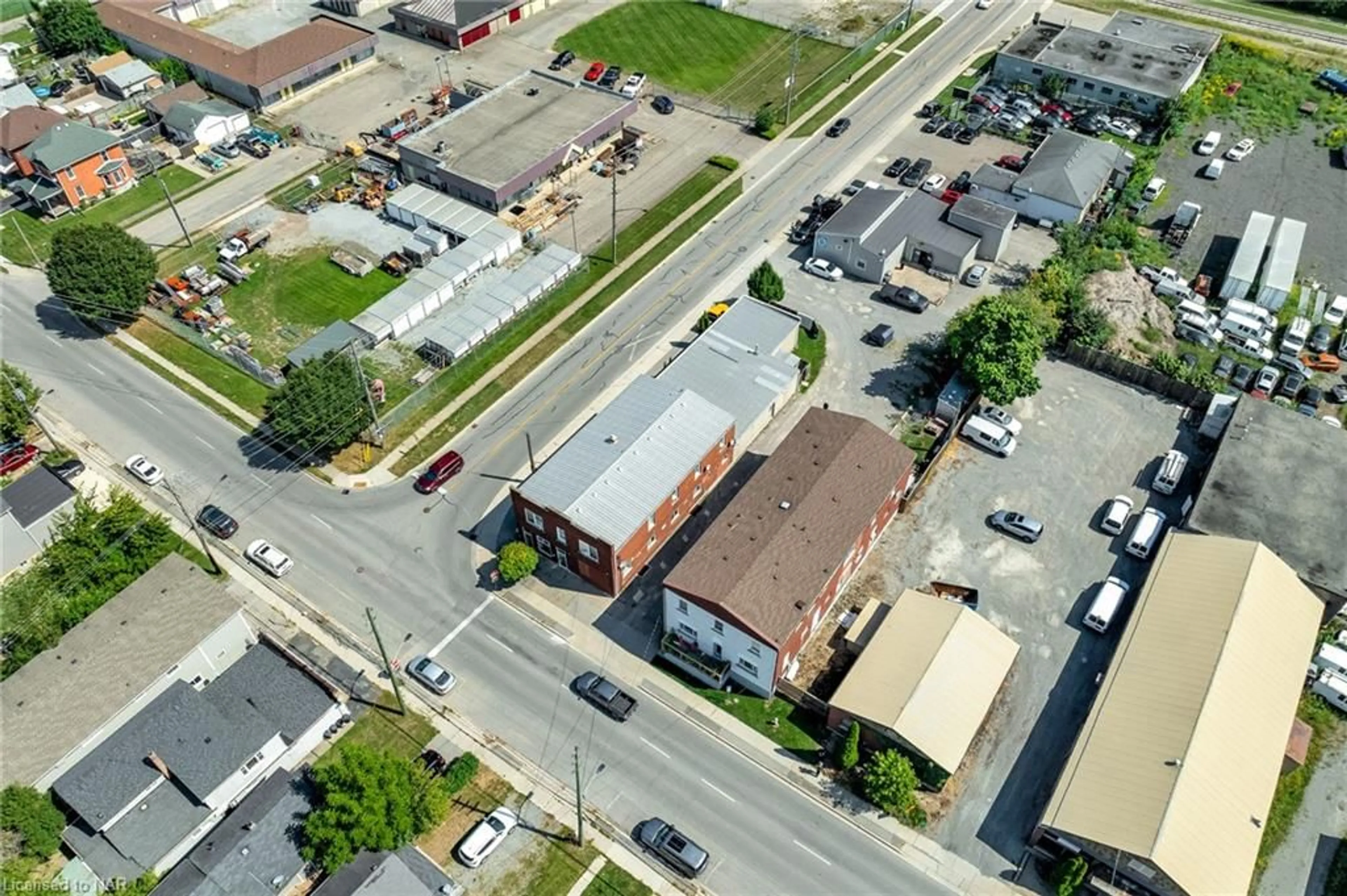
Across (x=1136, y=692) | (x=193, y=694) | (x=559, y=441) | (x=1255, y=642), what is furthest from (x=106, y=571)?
(x=1255, y=642)

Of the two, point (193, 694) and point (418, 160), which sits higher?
point (418, 160)

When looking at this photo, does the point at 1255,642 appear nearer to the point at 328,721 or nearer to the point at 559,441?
the point at 559,441

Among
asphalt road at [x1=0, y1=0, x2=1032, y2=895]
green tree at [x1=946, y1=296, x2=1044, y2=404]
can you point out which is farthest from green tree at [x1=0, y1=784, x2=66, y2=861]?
green tree at [x1=946, y1=296, x2=1044, y2=404]

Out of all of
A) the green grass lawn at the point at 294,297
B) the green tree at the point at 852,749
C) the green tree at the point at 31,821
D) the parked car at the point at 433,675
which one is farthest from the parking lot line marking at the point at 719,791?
the green grass lawn at the point at 294,297

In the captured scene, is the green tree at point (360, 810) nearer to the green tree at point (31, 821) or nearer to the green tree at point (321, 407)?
the green tree at point (31, 821)

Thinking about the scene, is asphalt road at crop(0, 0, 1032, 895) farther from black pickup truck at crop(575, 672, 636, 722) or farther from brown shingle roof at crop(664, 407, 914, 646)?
brown shingle roof at crop(664, 407, 914, 646)

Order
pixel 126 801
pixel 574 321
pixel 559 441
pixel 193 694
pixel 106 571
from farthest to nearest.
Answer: pixel 574 321 < pixel 559 441 < pixel 106 571 < pixel 193 694 < pixel 126 801
